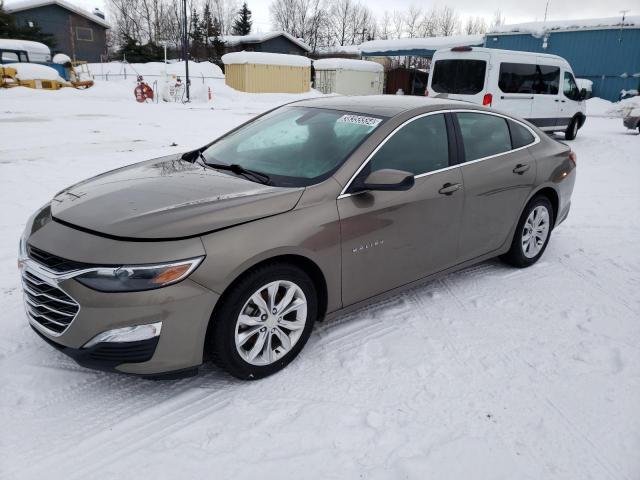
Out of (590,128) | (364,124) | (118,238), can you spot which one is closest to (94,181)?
(118,238)

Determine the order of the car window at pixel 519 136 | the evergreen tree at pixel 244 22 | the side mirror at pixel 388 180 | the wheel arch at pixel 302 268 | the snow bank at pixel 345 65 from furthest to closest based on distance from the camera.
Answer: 1. the evergreen tree at pixel 244 22
2. the snow bank at pixel 345 65
3. the car window at pixel 519 136
4. the side mirror at pixel 388 180
5. the wheel arch at pixel 302 268

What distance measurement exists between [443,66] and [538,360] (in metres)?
10.5

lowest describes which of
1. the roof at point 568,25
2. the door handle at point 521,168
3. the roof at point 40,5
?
the door handle at point 521,168

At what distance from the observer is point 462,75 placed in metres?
11.9

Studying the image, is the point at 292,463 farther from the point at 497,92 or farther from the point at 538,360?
the point at 497,92

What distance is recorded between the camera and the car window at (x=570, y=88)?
13.3 m

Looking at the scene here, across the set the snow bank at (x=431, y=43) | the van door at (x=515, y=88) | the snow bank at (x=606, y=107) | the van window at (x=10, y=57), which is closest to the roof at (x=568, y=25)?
the snow bank at (x=431, y=43)

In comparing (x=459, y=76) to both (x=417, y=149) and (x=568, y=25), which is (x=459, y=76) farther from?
(x=568, y=25)

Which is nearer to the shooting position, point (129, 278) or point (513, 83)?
point (129, 278)

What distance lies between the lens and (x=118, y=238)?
244 centimetres

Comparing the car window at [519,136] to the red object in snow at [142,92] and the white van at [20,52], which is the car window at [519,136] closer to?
the red object in snow at [142,92]

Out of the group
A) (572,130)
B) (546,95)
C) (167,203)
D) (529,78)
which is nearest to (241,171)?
(167,203)

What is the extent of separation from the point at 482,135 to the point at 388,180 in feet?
5.00

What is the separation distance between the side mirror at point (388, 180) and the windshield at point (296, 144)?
255 mm
